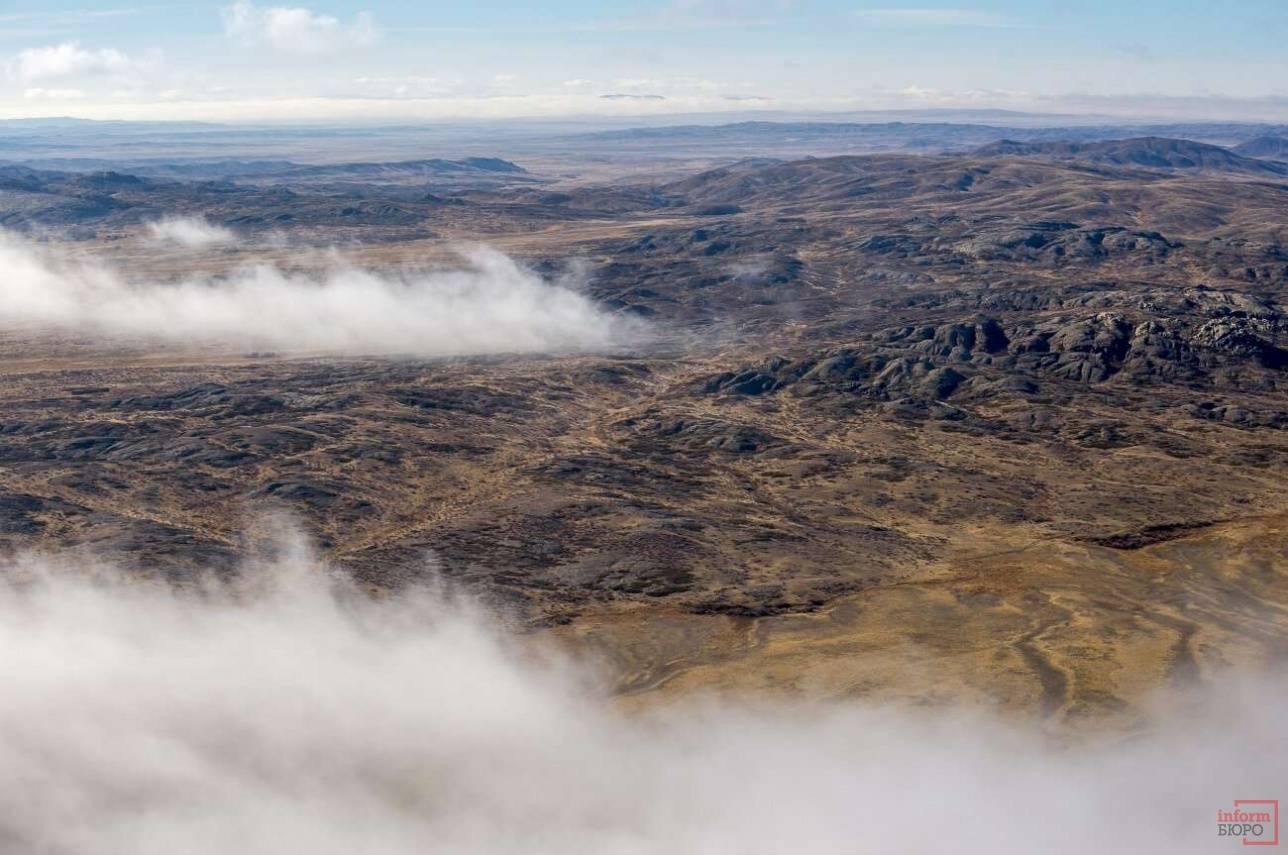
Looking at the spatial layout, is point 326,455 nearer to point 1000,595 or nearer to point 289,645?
point 289,645

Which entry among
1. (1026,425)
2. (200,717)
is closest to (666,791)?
(200,717)

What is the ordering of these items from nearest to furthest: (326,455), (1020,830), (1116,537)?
(1020,830)
(1116,537)
(326,455)

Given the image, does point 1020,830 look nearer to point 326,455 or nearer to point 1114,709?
point 1114,709

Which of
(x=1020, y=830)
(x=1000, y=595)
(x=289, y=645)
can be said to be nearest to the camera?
(x=1020, y=830)

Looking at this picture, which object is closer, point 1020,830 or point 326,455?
point 1020,830

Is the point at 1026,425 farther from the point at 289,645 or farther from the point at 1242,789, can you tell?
the point at 289,645

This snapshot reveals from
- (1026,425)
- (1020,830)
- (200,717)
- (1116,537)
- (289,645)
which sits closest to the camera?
(1020,830)

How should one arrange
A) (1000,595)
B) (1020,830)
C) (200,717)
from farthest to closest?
(1000,595) < (200,717) < (1020,830)

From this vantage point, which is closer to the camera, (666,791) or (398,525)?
(666,791)

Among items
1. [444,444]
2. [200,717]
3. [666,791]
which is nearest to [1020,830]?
[666,791]
